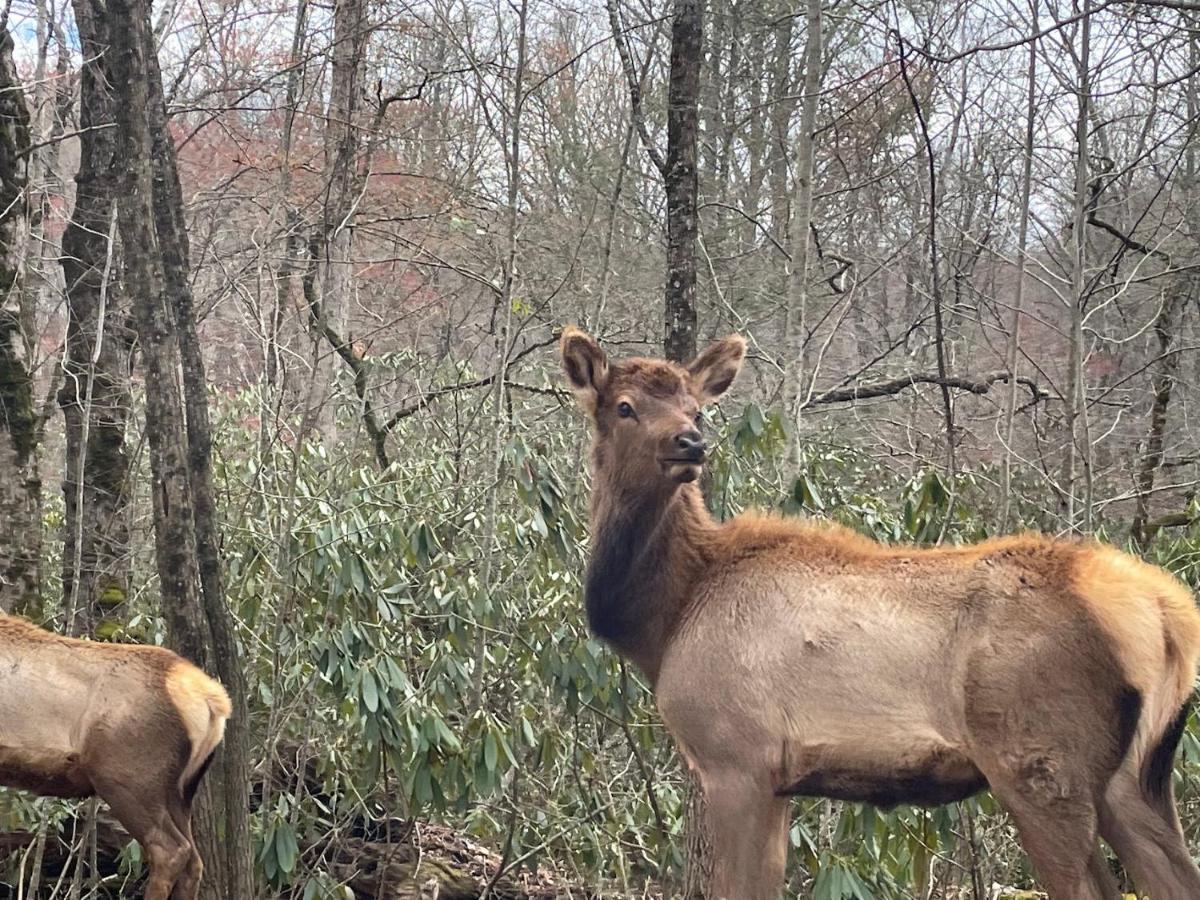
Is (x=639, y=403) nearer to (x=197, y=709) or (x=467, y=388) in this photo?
(x=197, y=709)

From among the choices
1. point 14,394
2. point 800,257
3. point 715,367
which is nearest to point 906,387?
point 800,257

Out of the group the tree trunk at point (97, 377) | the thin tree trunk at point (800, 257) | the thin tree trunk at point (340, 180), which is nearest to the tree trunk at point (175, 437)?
the thin tree trunk at point (340, 180)

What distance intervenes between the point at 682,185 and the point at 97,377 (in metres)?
4.93

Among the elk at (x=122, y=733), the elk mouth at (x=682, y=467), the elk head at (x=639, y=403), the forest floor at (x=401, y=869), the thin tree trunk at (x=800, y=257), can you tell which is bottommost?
the forest floor at (x=401, y=869)

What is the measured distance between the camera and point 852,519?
23.9 ft

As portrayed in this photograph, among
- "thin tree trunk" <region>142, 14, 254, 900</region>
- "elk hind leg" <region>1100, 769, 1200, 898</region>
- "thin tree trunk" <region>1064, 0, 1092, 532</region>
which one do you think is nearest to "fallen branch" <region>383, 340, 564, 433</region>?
"thin tree trunk" <region>142, 14, 254, 900</region>

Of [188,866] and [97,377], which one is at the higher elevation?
[97,377]

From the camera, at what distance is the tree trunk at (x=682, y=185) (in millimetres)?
6289

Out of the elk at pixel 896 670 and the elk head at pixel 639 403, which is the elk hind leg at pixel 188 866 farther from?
the elk head at pixel 639 403

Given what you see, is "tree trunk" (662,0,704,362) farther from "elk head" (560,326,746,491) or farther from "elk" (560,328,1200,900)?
"elk" (560,328,1200,900)

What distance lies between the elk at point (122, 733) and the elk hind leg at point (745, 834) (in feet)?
8.87

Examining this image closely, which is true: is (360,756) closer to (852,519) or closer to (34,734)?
(34,734)

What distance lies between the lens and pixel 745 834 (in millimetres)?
4523

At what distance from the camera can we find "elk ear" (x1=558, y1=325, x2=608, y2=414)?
539 cm
